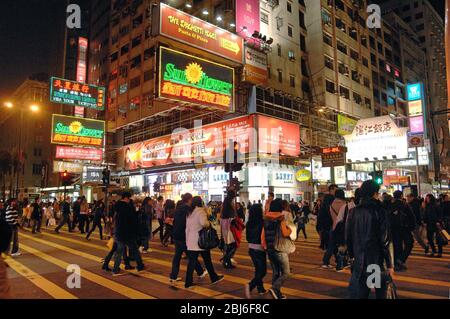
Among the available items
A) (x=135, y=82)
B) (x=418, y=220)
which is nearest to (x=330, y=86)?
(x=135, y=82)

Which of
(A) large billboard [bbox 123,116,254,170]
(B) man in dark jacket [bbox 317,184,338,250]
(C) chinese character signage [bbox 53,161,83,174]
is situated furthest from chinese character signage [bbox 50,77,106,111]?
(B) man in dark jacket [bbox 317,184,338,250]

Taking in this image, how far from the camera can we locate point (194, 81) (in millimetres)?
21359

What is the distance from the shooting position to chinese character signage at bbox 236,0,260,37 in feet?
93.5

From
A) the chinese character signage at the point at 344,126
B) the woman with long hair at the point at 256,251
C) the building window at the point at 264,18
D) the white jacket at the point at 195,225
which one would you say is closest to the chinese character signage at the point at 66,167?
the building window at the point at 264,18

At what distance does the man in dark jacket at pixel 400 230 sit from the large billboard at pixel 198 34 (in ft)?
55.3

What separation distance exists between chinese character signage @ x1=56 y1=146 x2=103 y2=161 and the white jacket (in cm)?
2712

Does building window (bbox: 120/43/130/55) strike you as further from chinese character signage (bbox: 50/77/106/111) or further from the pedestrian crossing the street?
the pedestrian crossing the street

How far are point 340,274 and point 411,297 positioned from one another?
2.07m

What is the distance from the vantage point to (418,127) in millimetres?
21281

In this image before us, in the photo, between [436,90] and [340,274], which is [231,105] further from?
[436,90]

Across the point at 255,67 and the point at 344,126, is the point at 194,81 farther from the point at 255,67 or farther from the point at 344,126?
the point at 344,126
